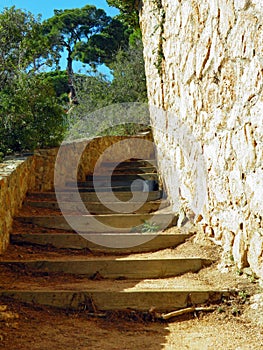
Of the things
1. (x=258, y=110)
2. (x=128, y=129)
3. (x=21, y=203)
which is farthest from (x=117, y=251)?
(x=128, y=129)

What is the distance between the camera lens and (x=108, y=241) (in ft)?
12.5

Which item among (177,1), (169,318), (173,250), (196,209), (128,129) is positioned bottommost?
(169,318)

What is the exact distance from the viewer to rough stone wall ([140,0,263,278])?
2.69 m

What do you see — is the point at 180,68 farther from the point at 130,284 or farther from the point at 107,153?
the point at 107,153

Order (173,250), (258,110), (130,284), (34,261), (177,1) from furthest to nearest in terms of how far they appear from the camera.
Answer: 1. (177,1)
2. (173,250)
3. (34,261)
4. (130,284)
5. (258,110)

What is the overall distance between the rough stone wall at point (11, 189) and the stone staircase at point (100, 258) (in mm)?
131

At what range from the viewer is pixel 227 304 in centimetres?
281

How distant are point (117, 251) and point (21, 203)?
4.78 ft

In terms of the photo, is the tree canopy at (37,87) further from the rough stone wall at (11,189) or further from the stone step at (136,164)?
the stone step at (136,164)

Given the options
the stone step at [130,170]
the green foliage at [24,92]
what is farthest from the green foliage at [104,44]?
the stone step at [130,170]

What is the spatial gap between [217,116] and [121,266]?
62.4 inches

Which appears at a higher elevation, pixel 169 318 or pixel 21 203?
pixel 21 203

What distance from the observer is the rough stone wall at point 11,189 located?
11.5ft

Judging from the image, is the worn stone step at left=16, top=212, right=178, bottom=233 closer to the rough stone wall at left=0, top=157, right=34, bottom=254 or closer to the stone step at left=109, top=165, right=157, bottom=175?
the rough stone wall at left=0, top=157, right=34, bottom=254
